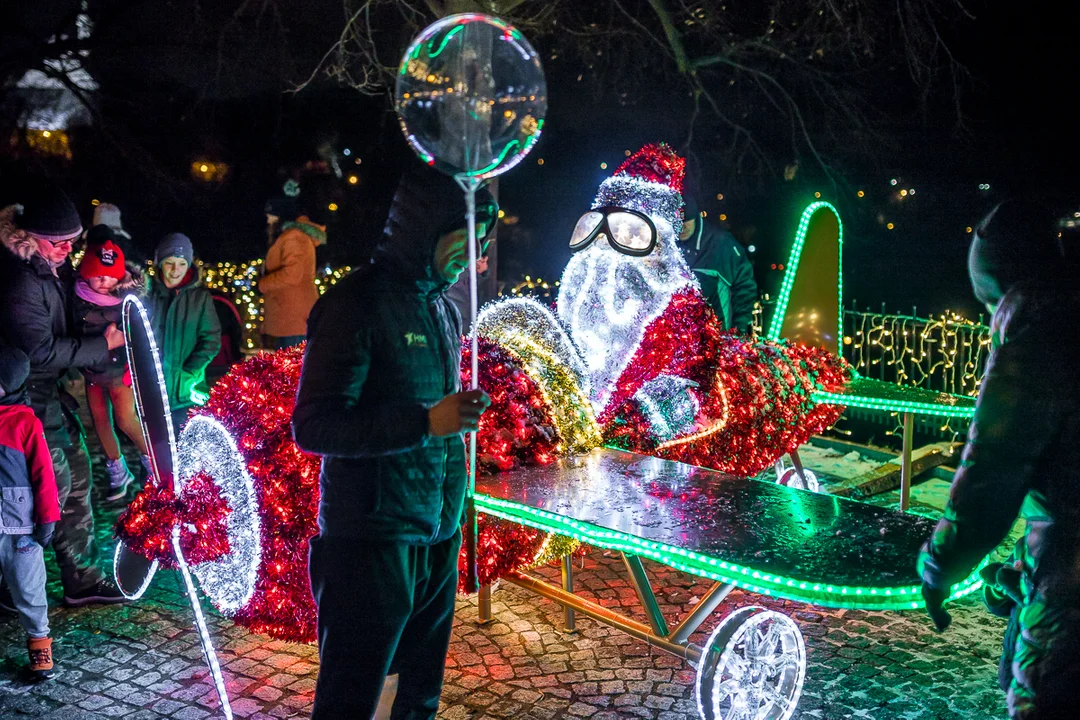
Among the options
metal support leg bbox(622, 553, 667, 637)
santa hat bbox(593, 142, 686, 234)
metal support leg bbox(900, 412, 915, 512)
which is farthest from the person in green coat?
metal support leg bbox(900, 412, 915, 512)

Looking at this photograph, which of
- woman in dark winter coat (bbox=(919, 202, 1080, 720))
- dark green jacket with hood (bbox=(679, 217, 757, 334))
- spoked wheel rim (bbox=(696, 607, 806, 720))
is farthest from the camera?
dark green jacket with hood (bbox=(679, 217, 757, 334))

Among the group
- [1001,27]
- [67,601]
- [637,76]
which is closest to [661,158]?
[67,601]

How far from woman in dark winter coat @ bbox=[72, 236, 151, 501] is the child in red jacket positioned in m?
0.49

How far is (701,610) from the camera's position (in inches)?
148

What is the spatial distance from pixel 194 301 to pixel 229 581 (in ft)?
9.31

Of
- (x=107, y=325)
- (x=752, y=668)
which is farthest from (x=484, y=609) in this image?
(x=107, y=325)

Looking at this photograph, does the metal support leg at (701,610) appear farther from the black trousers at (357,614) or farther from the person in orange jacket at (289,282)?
the person in orange jacket at (289,282)

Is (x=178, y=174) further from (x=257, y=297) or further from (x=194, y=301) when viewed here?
(x=194, y=301)

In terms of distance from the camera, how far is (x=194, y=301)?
21.0 ft

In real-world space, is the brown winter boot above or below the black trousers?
below

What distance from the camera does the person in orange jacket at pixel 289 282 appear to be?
8797 millimetres

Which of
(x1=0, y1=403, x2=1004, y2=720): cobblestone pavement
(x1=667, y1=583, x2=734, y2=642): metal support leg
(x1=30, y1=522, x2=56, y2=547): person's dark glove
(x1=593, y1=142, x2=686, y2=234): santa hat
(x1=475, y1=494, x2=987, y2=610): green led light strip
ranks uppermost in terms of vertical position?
(x1=593, y1=142, x2=686, y2=234): santa hat

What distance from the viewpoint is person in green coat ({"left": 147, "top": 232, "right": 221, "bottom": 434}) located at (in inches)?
250

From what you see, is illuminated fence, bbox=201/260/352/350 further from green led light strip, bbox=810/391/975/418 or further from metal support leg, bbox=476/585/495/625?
metal support leg, bbox=476/585/495/625
